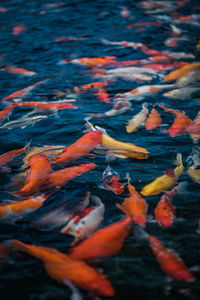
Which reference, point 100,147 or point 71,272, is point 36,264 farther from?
point 100,147

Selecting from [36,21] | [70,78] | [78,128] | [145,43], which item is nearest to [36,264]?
[78,128]

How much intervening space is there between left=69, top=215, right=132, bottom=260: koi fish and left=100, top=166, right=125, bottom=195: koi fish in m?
0.55

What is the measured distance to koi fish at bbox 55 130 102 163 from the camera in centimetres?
319

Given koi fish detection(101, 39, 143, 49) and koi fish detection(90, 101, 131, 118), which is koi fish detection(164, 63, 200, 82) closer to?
koi fish detection(90, 101, 131, 118)

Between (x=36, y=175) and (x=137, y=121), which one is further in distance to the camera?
(x=137, y=121)

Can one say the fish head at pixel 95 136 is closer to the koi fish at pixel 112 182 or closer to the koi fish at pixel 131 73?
the koi fish at pixel 112 182

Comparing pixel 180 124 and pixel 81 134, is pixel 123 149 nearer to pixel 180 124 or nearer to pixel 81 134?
pixel 81 134

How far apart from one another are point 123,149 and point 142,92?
1.55 meters

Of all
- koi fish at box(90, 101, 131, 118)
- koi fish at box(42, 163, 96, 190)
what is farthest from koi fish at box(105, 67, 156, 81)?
koi fish at box(42, 163, 96, 190)

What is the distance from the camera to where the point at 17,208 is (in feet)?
8.20

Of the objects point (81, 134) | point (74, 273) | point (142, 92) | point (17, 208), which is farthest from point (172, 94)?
point (74, 273)

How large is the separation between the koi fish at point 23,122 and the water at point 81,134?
66 mm

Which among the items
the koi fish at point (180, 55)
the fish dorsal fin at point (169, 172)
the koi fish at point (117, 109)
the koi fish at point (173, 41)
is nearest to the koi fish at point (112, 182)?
the fish dorsal fin at point (169, 172)

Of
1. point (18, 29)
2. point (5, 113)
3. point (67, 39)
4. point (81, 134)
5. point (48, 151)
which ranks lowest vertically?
point (81, 134)
